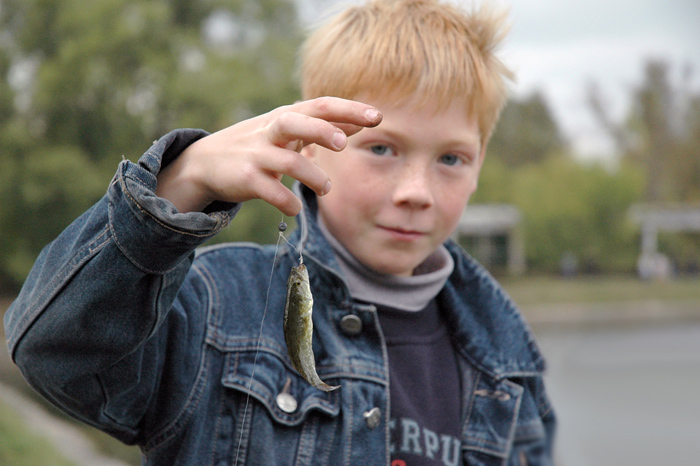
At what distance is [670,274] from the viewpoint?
3219 centimetres

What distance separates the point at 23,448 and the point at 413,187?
5.65 meters

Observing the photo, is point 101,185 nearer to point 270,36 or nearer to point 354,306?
point 270,36

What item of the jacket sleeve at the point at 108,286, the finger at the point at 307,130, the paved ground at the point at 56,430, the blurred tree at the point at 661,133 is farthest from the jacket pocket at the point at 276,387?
the blurred tree at the point at 661,133

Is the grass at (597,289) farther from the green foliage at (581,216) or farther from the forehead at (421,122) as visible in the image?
the forehead at (421,122)

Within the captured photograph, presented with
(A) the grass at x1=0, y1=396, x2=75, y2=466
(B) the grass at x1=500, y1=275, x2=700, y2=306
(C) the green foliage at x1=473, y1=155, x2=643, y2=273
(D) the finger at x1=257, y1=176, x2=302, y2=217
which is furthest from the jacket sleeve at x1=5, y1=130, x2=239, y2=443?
(C) the green foliage at x1=473, y1=155, x2=643, y2=273

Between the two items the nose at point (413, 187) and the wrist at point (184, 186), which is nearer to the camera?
the wrist at point (184, 186)

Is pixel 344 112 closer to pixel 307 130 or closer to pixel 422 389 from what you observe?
pixel 307 130

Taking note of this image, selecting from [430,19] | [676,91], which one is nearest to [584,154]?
[676,91]

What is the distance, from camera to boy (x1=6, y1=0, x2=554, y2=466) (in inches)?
48.8

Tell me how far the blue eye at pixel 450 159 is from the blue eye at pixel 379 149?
0.17 metres

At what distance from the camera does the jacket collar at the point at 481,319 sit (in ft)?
6.38

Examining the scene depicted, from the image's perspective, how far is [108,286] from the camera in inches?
48.9

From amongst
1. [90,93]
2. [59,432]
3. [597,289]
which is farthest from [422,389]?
[597,289]

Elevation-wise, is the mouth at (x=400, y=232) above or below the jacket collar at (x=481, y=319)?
above
